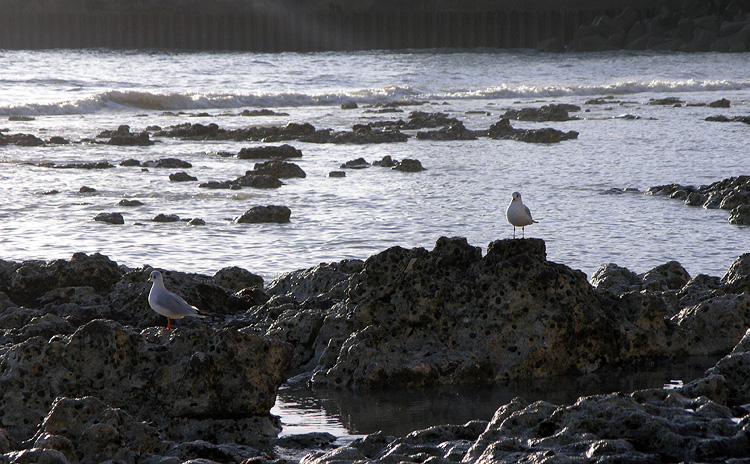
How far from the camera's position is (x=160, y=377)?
13.1ft

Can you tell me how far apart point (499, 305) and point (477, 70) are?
36.9 m

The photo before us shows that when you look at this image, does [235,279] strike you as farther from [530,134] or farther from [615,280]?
[530,134]

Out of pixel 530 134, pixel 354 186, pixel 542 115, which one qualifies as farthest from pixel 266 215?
pixel 542 115

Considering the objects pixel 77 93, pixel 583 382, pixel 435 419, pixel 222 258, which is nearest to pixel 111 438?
pixel 435 419

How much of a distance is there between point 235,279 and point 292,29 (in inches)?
2100

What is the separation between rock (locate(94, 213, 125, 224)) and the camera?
9.10 meters

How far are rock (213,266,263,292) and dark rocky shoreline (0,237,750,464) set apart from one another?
0.03ft

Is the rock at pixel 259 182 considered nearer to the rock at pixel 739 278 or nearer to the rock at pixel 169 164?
the rock at pixel 169 164

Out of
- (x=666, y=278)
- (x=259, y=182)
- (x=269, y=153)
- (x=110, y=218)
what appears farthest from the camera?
(x=269, y=153)

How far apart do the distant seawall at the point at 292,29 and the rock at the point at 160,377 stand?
5398cm

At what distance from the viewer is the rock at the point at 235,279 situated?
6473 millimetres

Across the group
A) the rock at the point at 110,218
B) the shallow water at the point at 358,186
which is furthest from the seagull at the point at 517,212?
the rock at the point at 110,218

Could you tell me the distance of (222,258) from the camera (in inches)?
304

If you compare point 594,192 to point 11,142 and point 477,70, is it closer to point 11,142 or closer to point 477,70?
point 11,142
